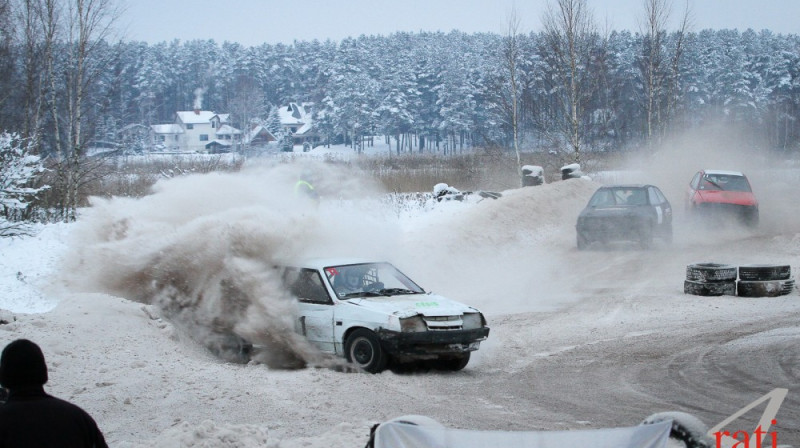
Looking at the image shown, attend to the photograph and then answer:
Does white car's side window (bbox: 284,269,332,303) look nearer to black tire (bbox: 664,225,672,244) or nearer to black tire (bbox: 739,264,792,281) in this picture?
black tire (bbox: 739,264,792,281)

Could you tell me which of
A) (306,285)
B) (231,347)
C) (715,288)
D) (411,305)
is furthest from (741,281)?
(231,347)

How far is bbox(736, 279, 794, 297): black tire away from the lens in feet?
50.5

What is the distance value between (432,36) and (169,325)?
16011 cm

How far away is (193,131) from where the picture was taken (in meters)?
119

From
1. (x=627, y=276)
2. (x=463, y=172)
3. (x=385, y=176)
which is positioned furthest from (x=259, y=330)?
(x=463, y=172)

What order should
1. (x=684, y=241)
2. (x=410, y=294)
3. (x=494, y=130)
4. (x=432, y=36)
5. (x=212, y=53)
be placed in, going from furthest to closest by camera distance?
(x=432, y=36) → (x=212, y=53) → (x=494, y=130) → (x=684, y=241) → (x=410, y=294)

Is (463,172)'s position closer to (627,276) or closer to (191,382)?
(627,276)

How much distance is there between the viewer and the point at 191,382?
30.3ft

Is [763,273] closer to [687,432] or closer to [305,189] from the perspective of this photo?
[305,189]

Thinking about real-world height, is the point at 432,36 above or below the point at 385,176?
above

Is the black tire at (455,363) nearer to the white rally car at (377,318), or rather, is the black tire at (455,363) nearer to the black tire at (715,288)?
the white rally car at (377,318)

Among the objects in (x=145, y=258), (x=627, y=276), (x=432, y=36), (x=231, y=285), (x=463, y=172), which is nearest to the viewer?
(x=231, y=285)

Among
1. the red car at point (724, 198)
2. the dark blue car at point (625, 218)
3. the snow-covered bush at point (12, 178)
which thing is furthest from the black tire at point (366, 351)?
the red car at point (724, 198)

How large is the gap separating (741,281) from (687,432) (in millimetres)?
12458
